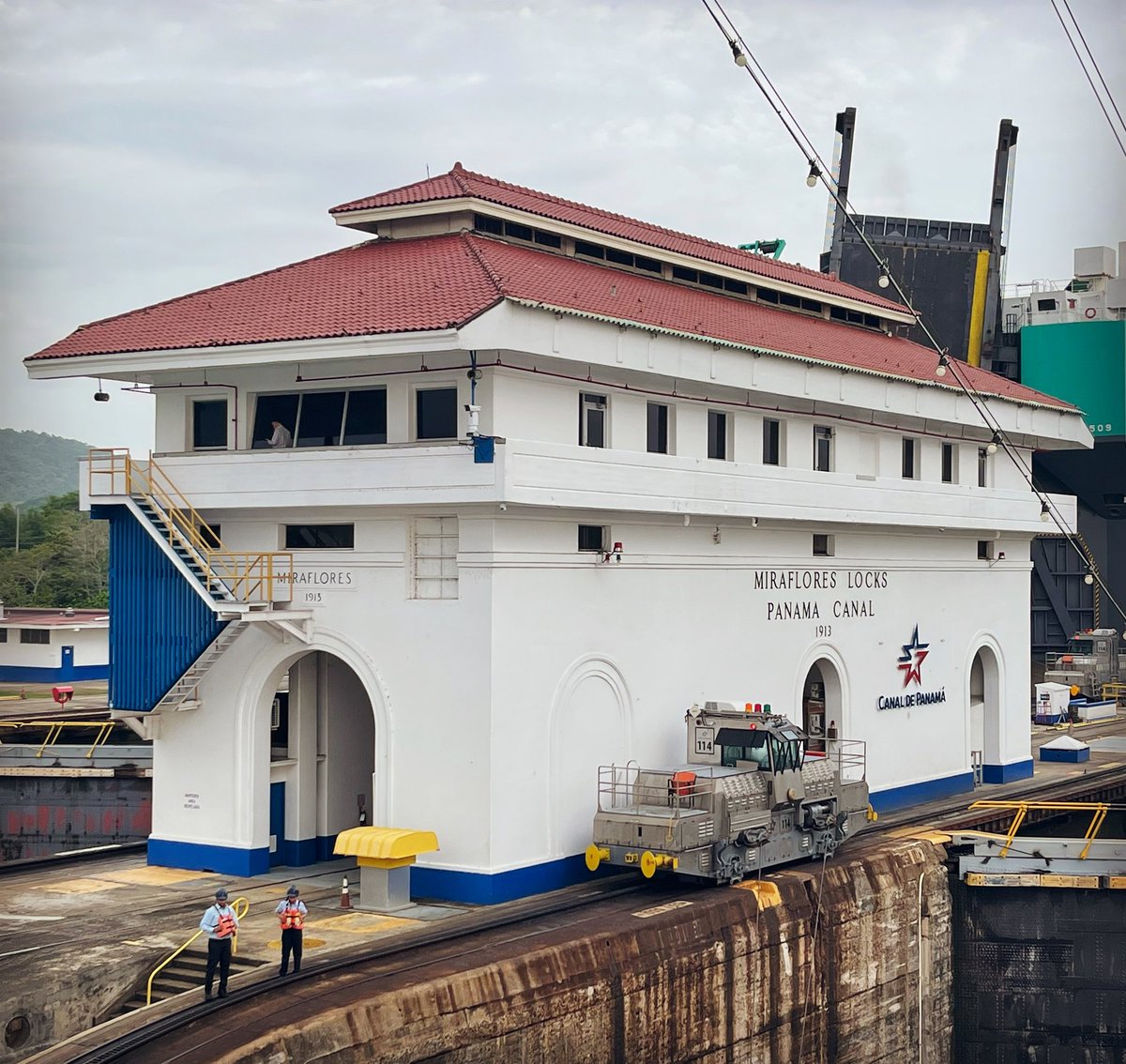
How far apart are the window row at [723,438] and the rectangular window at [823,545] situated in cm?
144

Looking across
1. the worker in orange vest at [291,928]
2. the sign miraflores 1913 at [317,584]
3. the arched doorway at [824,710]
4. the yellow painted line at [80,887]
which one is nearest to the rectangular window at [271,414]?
the sign miraflores 1913 at [317,584]

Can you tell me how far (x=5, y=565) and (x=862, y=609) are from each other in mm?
77262

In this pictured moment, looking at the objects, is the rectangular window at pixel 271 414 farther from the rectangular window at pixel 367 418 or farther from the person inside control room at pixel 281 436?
the rectangular window at pixel 367 418

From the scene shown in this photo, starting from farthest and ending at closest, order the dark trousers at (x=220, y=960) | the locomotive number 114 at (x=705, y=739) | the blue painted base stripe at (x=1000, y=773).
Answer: the blue painted base stripe at (x=1000, y=773)
the locomotive number 114 at (x=705, y=739)
the dark trousers at (x=220, y=960)

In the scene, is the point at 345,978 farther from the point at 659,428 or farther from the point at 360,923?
the point at 659,428

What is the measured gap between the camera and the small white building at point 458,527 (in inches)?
1011

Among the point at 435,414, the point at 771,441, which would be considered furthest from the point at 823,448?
the point at 435,414

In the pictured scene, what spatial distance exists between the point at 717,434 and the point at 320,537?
27.4 feet

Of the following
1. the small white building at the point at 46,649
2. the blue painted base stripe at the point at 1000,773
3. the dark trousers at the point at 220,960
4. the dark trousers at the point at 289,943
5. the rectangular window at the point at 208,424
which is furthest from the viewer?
the small white building at the point at 46,649

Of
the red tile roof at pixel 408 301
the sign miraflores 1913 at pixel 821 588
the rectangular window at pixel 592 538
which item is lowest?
the sign miraflores 1913 at pixel 821 588

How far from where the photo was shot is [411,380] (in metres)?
26.8

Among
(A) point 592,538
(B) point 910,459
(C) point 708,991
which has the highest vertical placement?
(B) point 910,459

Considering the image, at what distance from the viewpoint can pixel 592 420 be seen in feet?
92.5

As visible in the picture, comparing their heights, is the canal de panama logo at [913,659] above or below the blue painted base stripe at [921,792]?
above
